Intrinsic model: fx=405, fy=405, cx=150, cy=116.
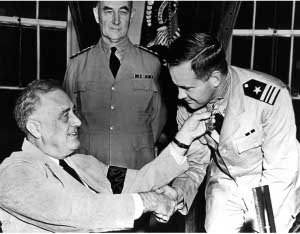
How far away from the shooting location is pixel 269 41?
15.1 ft

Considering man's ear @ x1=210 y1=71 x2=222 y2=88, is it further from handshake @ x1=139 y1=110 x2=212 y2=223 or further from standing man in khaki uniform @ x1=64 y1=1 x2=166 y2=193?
standing man in khaki uniform @ x1=64 y1=1 x2=166 y2=193

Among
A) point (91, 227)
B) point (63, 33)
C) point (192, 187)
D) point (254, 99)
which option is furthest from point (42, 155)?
point (63, 33)

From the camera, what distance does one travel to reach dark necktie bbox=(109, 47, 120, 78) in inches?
135

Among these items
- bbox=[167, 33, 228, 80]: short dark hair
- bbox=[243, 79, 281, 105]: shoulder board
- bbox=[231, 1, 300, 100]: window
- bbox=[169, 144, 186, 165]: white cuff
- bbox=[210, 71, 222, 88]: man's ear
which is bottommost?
bbox=[169, 144, 186, 165]: white cuff

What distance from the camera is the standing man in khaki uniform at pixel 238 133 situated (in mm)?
2258

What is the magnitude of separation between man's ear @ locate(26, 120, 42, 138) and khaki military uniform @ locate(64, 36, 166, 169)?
1.25 metres

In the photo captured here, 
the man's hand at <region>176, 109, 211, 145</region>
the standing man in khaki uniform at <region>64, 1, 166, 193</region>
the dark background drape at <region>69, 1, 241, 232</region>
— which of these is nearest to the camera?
the man's hand at <region>176, 109, 211, 145</region>

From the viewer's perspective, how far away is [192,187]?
2.65 meters

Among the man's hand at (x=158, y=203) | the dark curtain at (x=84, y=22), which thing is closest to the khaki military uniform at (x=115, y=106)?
the dark curtain at (x=84, y=22)

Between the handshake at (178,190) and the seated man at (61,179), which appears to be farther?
the handshake at (178,190)

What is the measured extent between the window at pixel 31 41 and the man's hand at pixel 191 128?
2.46 m

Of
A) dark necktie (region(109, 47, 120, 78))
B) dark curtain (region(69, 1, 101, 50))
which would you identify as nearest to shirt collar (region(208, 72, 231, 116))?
dark necktie (region(109, 47, 120, 78))

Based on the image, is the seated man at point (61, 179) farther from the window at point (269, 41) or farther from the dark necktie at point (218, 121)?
the window at point (269, 41)

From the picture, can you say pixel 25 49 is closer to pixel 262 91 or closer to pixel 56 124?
pixel 56 124
